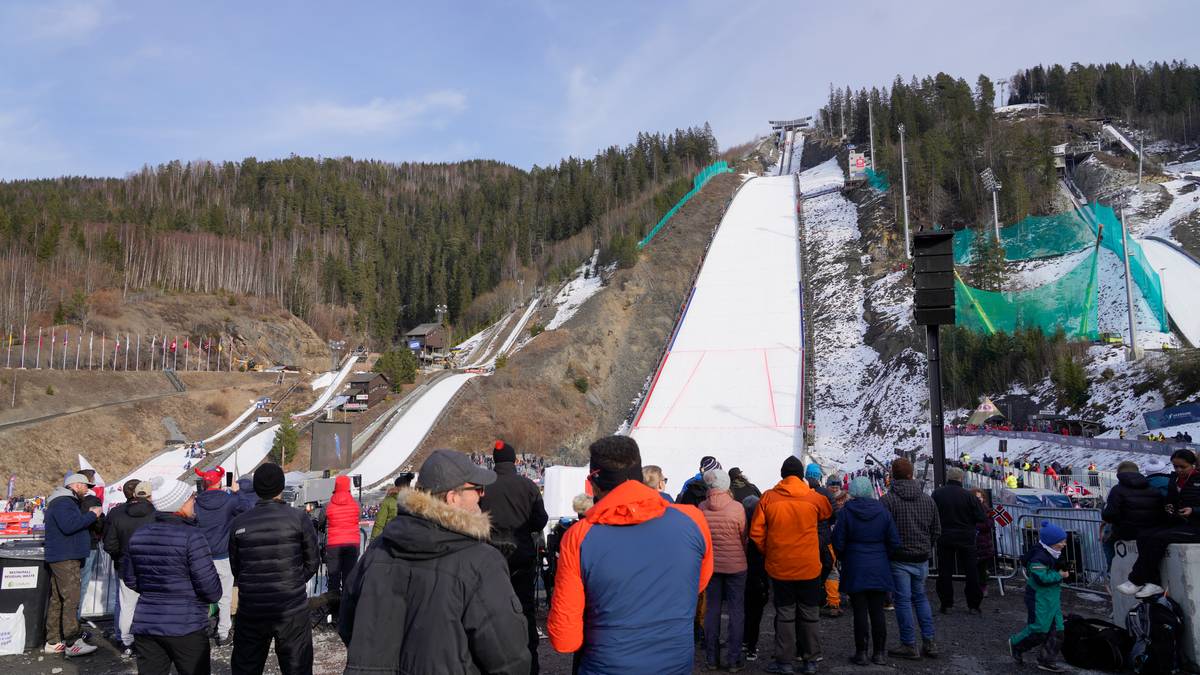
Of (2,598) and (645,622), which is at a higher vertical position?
(645,622)

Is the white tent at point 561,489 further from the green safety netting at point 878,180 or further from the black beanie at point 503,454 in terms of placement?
the green safety netting at point 878,180

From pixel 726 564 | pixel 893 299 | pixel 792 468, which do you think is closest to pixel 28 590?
pixel 726 564

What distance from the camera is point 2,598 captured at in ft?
23.7

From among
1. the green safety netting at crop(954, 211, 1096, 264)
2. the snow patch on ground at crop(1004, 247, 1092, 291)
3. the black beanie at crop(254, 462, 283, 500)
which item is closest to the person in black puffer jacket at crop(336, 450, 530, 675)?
the black beanie at crop(254, 462, 283, 500)

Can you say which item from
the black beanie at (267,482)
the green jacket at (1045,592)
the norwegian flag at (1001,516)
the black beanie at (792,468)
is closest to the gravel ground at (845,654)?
the green jacket at (1045,592)

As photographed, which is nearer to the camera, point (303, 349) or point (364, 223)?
point (303, 349)

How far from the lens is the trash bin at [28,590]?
23.8ft

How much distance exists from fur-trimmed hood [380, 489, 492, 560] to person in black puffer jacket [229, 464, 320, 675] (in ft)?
7.26

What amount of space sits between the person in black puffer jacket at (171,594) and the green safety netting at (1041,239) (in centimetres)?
3740

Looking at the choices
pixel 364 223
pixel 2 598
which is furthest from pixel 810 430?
pixel 364 223

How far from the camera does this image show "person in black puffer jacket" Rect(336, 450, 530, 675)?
2.57 m

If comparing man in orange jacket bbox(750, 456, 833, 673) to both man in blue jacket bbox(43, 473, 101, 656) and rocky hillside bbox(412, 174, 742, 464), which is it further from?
rocky hillside bbox(412, 174, 742, 464)

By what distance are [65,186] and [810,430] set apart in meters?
115

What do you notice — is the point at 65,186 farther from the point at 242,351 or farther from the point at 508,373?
the point at 508,373
